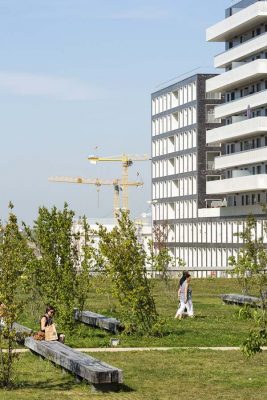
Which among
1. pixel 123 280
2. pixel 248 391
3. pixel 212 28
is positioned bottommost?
pixel 248 391

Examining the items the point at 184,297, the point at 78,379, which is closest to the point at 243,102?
the point at 184,297

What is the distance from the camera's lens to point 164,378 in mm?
21453

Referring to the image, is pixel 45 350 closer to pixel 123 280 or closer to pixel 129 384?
pixel 129 384

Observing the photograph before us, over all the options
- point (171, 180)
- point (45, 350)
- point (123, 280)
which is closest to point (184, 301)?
point (123, 280)

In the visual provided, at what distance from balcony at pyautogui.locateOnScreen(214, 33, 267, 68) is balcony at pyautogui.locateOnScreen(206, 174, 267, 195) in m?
10.2

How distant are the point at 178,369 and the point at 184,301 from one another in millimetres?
13147

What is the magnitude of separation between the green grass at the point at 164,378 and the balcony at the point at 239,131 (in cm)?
6268

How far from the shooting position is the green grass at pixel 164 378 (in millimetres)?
19234

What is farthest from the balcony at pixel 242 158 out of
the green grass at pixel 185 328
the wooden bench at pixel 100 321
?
the wooden bench at pixel 100 321

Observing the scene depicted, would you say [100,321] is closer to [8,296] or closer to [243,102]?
[8,296]

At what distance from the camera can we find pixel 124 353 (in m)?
25.5

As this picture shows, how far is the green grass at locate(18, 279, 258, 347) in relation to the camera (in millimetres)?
27781

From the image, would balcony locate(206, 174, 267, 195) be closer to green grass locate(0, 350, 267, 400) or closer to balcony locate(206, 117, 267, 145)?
balcony locate(206, 117, 267, 145)

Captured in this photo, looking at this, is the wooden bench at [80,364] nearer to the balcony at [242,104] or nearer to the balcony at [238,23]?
the balcony at [242,104]
